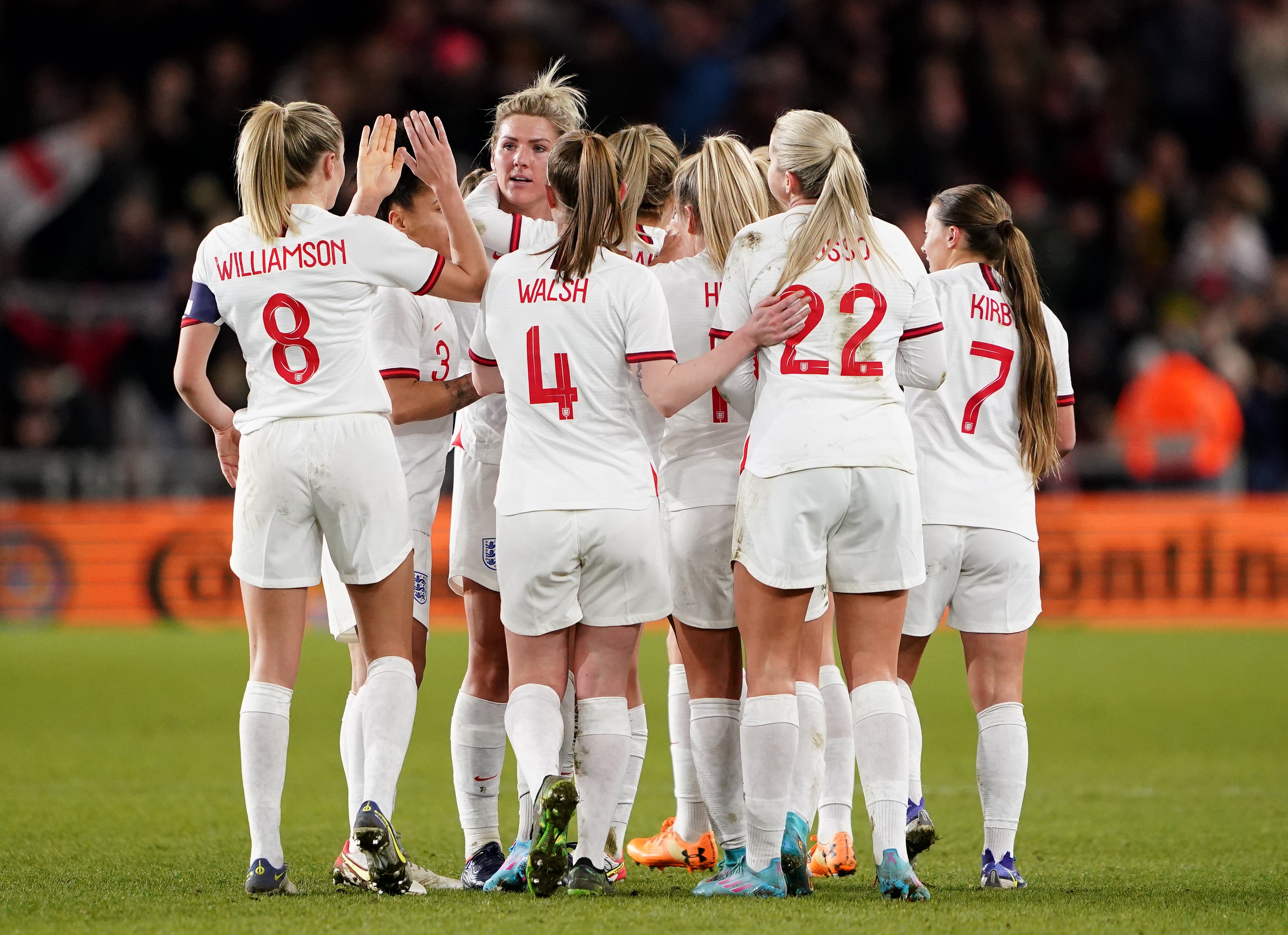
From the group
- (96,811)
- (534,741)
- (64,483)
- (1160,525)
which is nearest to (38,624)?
(64,483)

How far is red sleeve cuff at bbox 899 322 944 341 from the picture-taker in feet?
16.5

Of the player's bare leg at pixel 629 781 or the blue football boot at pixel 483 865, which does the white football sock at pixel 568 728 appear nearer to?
the player's bare leg at pixel 629 781

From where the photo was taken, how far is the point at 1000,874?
5.32 m

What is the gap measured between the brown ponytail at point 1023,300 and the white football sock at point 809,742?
42.2 inches

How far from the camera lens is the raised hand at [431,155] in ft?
16.7

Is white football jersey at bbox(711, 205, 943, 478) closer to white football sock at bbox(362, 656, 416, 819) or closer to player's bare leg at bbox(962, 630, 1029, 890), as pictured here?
player's bare leg at bbox(962, 630, 1029, 890)

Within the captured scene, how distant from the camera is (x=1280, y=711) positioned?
10.2 m

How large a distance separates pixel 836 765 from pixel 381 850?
183 cm

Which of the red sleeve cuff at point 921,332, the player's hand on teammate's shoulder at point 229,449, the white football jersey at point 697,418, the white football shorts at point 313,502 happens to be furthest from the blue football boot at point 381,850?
the red sleeve cuff at point 921,332

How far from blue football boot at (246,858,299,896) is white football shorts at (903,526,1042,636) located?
2.17 meters

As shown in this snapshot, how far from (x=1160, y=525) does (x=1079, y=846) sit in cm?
931

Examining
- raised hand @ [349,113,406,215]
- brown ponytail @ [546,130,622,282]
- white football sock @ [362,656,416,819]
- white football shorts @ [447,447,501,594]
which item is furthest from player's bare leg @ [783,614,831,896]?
raised hand @ [349,113,406,215]

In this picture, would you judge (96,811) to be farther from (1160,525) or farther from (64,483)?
(1160,525)

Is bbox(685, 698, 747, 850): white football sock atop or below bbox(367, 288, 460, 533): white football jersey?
below
